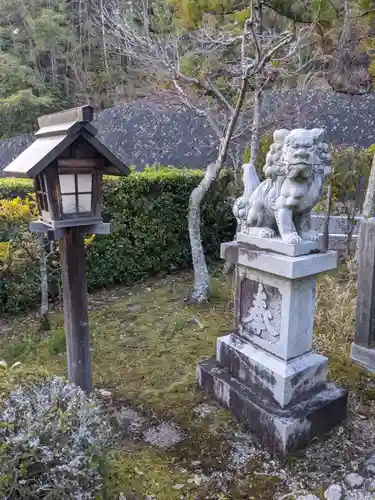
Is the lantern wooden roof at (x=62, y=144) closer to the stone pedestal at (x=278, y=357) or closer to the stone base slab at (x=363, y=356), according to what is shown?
the stone pedestal at (x=278, y=357)

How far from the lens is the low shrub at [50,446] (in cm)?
168

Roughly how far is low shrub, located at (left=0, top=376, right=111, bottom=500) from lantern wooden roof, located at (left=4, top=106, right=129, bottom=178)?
1.24 metres

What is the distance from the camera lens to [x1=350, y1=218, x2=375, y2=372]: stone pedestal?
11.8 feet

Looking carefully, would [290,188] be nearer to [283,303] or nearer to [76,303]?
[283,303]

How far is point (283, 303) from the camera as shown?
107 inches

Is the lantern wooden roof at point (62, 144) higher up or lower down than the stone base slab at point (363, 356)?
higher up

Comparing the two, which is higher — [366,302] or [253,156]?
[253,156]

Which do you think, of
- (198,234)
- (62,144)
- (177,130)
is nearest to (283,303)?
(62,144)

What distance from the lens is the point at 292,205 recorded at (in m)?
2.64

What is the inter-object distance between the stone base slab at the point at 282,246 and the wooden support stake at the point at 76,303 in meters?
1.20

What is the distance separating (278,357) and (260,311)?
1.12 feet

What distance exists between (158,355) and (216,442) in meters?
1.39

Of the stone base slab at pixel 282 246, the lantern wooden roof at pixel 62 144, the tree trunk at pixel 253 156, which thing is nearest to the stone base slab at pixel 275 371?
the stone base slab at pixel 282 246

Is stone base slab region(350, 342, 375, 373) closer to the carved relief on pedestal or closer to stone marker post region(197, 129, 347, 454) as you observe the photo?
stone marker post region(197, 129, 347, 454)
